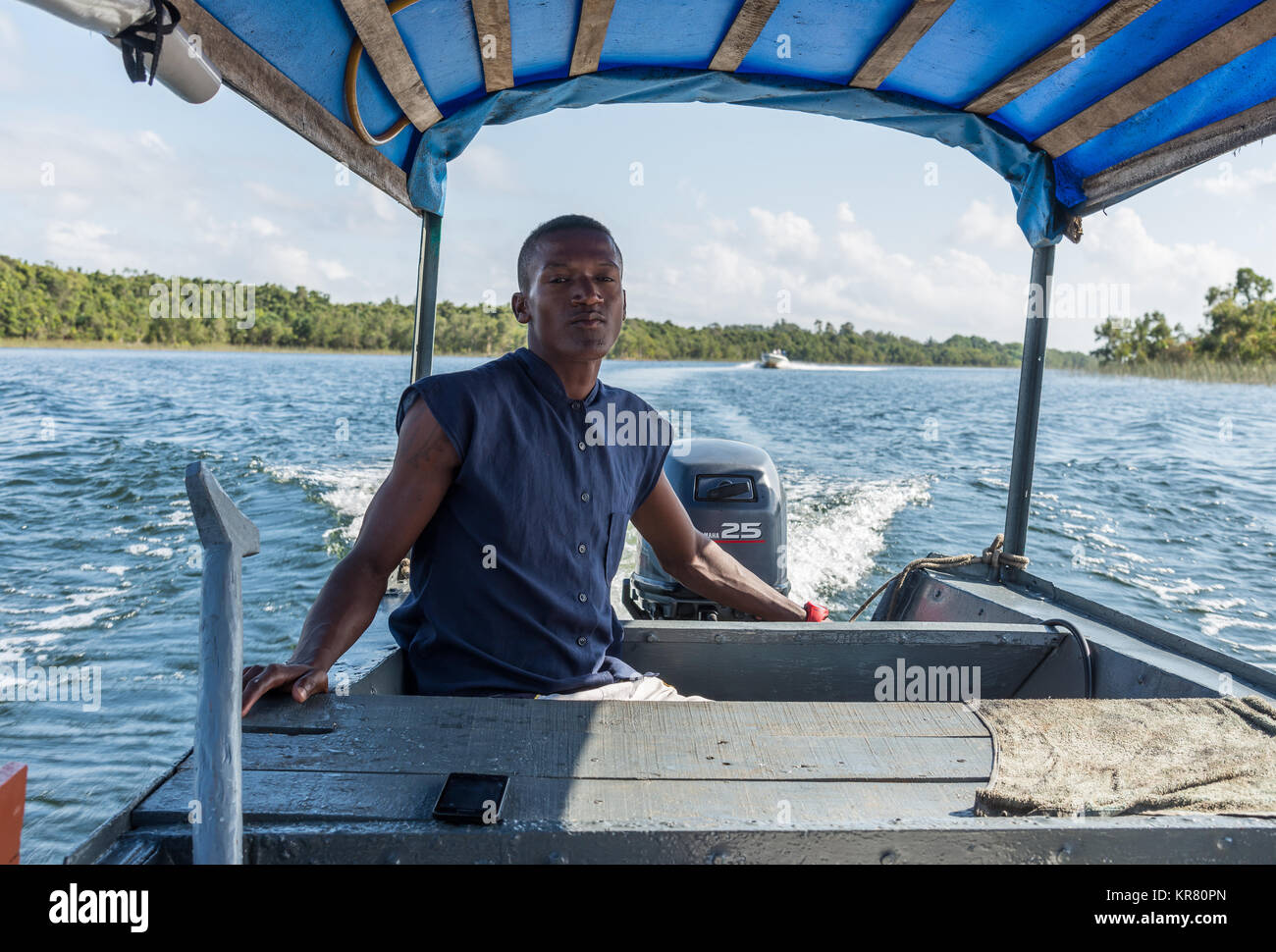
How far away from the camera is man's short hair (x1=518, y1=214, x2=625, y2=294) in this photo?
1.92m

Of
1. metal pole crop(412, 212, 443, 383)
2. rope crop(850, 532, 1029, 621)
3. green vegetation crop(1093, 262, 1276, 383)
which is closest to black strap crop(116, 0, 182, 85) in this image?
metal pole crop(412, 212, 443, 383)

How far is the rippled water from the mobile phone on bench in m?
3.13

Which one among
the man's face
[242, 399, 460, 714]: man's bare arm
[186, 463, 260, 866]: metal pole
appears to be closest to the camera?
[186, 463, 260, 866]: metal pole

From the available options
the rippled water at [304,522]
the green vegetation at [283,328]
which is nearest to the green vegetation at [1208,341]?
the green vegetation at [283,328]

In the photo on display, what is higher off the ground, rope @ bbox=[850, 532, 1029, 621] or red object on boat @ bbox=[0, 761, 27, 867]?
red object on boat @ bbox=[0, 761, 27, 867]

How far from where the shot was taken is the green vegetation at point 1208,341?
4653 centimetres

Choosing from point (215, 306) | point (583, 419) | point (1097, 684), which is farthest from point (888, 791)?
point (215, 306)

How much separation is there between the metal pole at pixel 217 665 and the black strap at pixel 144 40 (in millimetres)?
910

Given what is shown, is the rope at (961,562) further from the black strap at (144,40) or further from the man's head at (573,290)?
the black strap at (144,40)

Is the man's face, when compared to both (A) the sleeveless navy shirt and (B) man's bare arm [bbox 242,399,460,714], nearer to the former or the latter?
(A) the sleeveless navy shirt

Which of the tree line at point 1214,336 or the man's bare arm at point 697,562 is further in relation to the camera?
the tree line at point 1214,336

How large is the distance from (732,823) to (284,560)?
6869mm

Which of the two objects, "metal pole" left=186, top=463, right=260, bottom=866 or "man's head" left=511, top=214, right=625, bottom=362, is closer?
"metal pole" left=186, top=463, right=260, bottom=866

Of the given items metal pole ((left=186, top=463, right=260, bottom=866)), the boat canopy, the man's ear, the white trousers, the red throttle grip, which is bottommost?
the white trousers
